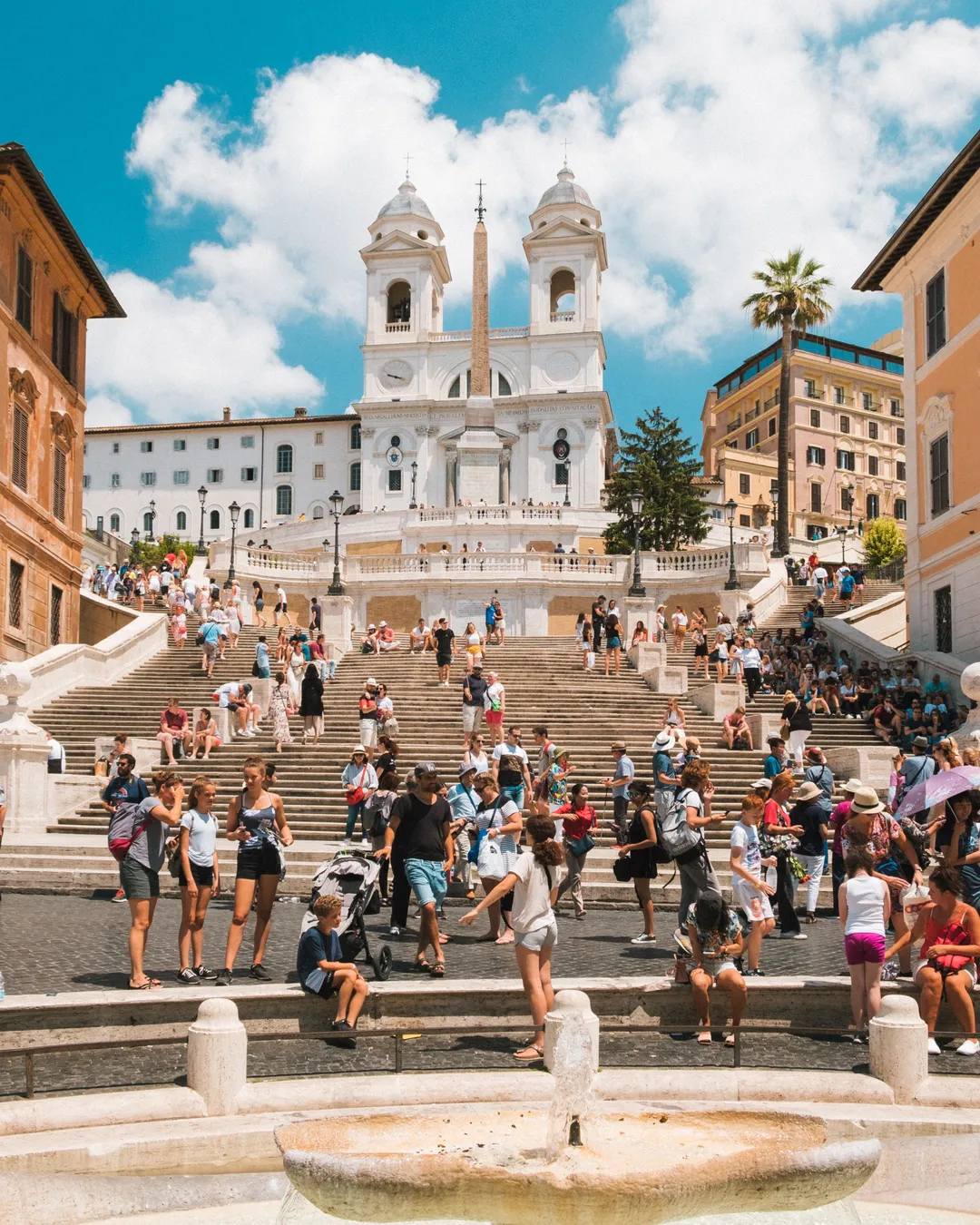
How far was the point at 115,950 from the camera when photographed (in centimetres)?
1138

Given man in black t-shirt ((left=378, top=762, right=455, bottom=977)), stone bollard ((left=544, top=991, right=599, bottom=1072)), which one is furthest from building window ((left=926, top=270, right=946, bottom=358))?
stone bollard ((left=544, top=991, right=599, bottom=1072))

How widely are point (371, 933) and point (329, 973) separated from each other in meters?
3.88

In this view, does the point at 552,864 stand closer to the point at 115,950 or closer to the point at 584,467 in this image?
the point at 115,950

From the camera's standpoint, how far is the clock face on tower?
83.6m

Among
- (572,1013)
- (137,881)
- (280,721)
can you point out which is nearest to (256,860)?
(137,881)

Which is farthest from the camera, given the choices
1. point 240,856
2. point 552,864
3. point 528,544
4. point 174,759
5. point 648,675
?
point 528,544

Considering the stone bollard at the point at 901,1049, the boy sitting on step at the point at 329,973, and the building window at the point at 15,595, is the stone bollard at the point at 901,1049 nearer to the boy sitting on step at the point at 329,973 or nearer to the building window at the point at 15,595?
the boy sitting on step at the point at 329,973

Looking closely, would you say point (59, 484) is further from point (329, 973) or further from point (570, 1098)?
point (570, 1098)

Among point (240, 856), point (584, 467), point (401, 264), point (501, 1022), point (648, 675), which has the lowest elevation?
point (501, 1022)

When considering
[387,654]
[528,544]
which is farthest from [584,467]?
[387,654]

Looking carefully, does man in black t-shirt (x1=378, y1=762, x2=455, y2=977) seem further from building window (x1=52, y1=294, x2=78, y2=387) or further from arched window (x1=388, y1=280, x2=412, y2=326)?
arched window (x1=388, y1=280, x2=412, y2=326)

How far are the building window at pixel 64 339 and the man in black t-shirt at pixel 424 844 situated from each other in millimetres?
24039

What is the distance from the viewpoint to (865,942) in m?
8.67

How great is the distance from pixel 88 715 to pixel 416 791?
15723 millimetres
